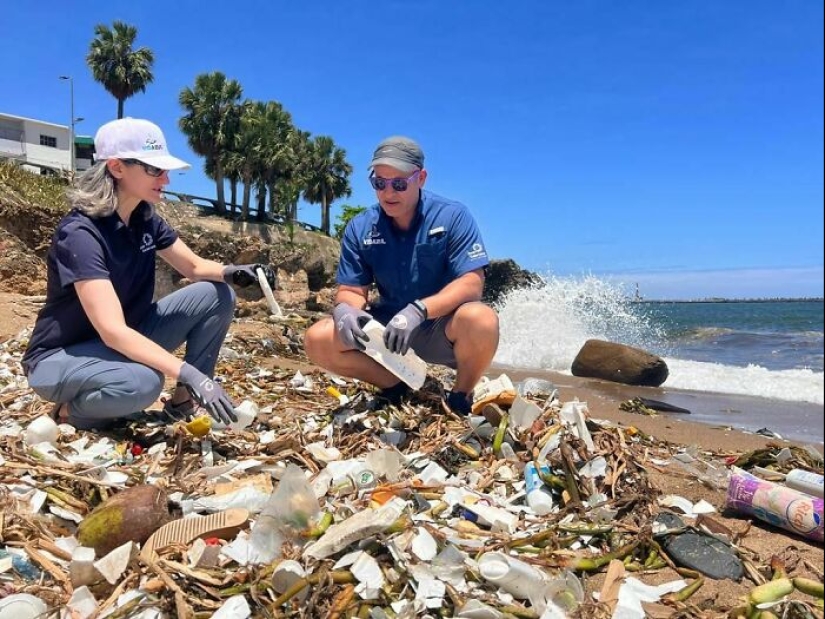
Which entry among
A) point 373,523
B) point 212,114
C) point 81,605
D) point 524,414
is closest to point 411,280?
point 524,414

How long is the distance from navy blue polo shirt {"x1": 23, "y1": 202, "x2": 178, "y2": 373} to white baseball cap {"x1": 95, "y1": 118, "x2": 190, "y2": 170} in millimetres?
300

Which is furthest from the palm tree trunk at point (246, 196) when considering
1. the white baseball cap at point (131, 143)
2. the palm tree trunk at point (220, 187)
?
the white baseball cap at point (131, 143)

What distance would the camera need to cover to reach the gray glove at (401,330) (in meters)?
2.95

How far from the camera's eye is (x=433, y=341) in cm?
346

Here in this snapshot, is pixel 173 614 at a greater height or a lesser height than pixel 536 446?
lesser

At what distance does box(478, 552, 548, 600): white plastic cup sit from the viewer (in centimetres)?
182

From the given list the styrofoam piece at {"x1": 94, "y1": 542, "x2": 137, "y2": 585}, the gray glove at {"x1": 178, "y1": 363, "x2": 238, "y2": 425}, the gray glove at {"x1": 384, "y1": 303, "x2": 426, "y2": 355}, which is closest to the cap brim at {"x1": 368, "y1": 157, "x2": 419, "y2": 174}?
the gray glove at {"x1": 384, "y1": 303, "x2": 426, "y2": 355}

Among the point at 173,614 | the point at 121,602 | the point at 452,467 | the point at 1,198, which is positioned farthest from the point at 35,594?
the point at 1,198

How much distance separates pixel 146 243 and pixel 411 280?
1.36 metres

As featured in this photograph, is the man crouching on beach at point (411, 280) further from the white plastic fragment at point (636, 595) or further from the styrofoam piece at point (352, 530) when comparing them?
the white plastic fragment at point (636, 595)

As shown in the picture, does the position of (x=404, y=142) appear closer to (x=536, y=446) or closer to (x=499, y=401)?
(x=499, y=401)

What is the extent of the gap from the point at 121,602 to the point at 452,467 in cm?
138

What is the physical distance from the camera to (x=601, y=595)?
6.11 feet

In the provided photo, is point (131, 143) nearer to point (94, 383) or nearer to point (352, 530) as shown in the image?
point (94, 383)
